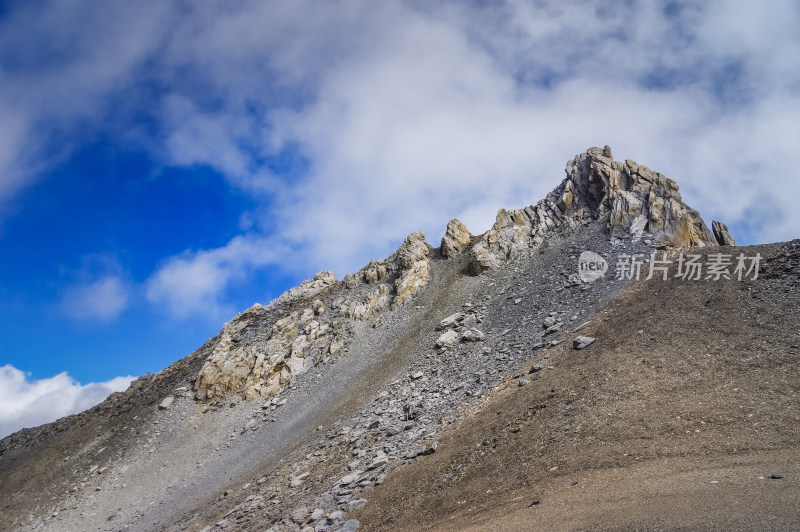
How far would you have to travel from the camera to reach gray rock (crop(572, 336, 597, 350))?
79.7 feet

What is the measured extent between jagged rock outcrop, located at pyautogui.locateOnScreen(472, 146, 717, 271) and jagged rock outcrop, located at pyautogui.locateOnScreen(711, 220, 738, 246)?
96 cm

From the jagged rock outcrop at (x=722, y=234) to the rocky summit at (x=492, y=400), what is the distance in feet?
0.69

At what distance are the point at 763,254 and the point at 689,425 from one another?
1876cm

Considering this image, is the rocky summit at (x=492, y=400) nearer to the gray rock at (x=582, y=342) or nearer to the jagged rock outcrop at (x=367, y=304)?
the gray rock at (x=582, y=342)

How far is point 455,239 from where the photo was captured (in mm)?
49656

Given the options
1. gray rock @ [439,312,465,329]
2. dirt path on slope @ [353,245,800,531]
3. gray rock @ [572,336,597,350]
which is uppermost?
gray rock @ [439,312,465,329]

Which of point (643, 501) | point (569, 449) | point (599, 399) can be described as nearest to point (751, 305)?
point (599, 399)

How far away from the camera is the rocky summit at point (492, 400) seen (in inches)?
560

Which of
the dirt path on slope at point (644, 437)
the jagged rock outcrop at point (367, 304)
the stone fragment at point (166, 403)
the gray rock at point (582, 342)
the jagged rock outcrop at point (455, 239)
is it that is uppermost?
the jagged rock outcrop at point (455, 239)

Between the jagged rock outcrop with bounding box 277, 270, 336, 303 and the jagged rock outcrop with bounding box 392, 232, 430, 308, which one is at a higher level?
the jagged rock outcrop with bounding box 277, 270, 336, 303

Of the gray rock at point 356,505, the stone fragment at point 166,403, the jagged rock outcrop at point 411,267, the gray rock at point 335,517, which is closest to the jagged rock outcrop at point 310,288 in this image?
the jagged rock outcrop at point 411,267

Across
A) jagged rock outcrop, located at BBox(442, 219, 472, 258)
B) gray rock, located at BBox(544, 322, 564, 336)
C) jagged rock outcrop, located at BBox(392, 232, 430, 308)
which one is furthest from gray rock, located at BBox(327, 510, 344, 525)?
jagged rock outcrop, located at BBox(442, 219, 472, 258)

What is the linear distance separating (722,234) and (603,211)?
9.04m

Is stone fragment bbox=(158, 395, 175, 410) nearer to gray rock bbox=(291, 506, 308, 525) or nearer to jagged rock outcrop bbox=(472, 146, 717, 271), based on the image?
gray rock bbox=(291, 506, 308, 525)
